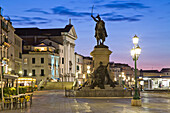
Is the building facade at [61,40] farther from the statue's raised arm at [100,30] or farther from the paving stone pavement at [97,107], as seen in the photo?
the paving stone pavement at [97,107]

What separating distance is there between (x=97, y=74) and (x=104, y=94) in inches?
102

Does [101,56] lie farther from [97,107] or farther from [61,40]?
[61,40]

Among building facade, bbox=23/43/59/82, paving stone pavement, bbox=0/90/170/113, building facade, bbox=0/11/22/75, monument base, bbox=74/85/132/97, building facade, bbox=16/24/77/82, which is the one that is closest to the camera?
paving stone pavement, bbox=0/90/170/113

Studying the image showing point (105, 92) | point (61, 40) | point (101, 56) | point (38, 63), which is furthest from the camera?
point (61, 40)

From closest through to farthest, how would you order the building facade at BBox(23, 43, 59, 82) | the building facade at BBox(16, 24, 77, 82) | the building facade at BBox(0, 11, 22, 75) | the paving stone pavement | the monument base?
the paving stone pavement < the monument base < the building facade at BBox(0, 11, 22, 75) < the building facade at BBox(23, 43, 59, 82) < the building facade at BBox(16, 24, 77, 82)

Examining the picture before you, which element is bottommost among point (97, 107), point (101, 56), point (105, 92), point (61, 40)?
point (97, 107)

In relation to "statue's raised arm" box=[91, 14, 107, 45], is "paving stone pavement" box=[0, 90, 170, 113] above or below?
below

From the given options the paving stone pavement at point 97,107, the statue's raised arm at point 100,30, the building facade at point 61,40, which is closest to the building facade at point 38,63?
the building facade at point 61,40

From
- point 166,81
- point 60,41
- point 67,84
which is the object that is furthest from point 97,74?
point 60,41

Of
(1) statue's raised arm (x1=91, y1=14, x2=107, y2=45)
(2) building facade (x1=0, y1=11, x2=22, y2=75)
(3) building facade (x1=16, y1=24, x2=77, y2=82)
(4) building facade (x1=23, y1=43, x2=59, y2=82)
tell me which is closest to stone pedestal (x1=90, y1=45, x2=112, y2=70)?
(1) statue's raised arm (x1=91, y1=14, x2=107, y2=45)

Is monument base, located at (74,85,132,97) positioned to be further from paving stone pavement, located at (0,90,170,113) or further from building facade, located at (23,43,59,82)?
building facade, located at (23,43,59,82)

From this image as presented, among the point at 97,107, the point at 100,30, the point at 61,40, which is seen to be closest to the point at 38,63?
the point at 61,40

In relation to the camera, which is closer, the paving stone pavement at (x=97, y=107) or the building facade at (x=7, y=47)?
the paving stone pavement at (x=97, y=107)

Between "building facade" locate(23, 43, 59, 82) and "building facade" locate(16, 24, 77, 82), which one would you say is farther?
"building facade" locate(16, 24, 77, 82)
